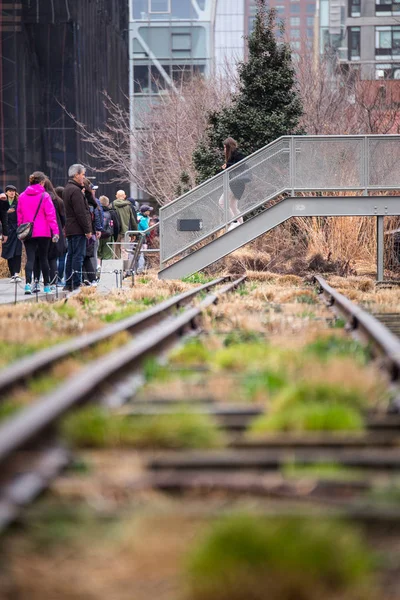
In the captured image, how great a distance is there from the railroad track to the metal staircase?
14.7 meters

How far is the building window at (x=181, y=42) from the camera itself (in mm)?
76312

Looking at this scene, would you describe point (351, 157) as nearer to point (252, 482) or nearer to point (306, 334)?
point (306, 334)

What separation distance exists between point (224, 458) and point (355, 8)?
108 meters

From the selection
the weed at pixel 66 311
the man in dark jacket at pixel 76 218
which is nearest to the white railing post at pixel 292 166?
the man in dark jacket at pixel 76 218

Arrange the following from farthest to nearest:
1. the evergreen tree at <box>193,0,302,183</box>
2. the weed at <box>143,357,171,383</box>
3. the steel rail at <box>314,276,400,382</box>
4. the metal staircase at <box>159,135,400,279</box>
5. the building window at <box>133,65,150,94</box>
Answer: the building window at <box>133,65,150,94</box>
the evergreen tree at <box>193,0,302,183</box>
the metal staircase at <box>159,135,400,279</box>
the weed at <box>143,357,171,383</box>
the steel rail at <box>314,276,400,382</box>

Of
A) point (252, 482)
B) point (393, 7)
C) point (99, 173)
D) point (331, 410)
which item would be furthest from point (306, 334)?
point (393, 7)

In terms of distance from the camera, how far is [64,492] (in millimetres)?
3336

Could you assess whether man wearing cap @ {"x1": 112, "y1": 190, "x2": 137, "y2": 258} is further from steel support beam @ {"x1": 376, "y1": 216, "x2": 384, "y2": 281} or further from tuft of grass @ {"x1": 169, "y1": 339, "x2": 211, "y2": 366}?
tuft of grass @ {"x1": 169, "y1": 339, "x2": 211, "y2": 366}

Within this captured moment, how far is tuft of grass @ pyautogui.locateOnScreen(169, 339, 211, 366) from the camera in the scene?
6660 mm

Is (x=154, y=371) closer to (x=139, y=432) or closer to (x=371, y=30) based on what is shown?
(x=139, y=432)

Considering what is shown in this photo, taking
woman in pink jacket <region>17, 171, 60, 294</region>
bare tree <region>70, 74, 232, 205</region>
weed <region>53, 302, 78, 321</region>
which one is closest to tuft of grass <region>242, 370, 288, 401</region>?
weed <region>53, 302, 78, 321</region>

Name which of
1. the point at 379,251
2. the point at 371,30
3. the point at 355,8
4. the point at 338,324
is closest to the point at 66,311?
the point at 338,324

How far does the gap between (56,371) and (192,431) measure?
170cm

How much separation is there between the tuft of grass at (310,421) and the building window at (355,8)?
10569cm
